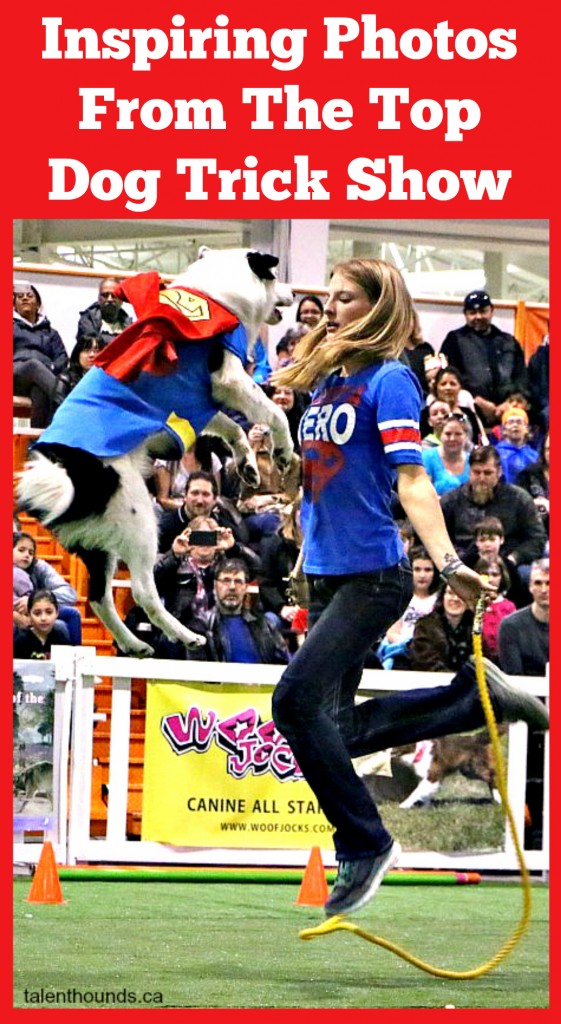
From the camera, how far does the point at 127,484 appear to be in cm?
418

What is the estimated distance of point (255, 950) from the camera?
601 centimetres

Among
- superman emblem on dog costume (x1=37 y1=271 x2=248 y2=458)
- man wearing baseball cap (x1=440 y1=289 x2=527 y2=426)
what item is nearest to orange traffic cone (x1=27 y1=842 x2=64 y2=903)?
superman emblem on dog costume (x1=37 y1=271 x2=248 y2=458)

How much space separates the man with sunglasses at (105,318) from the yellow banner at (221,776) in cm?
194

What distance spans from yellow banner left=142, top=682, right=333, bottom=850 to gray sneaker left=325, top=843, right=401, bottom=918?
13.4 feet

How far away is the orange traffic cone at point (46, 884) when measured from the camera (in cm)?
717

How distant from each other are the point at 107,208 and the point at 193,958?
3202mm

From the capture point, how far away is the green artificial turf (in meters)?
4.88

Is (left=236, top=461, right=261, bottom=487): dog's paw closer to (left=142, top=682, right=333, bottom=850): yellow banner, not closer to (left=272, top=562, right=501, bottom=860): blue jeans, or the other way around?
→ (left=272, top=562, right=501, bottom=860): blue jeans

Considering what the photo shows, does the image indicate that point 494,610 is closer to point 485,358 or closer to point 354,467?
point 485,358

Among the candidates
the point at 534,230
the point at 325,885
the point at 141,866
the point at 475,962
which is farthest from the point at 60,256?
the point at 475,962

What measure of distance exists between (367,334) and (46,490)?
3.60ft

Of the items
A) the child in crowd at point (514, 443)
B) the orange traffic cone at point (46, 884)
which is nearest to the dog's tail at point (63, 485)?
the orange traffic cone at point (46, 884)

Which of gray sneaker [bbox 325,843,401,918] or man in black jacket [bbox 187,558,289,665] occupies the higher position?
man in black jacket [bbox 187,558,289,665]

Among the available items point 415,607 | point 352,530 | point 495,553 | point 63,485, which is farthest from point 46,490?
point 495,553
